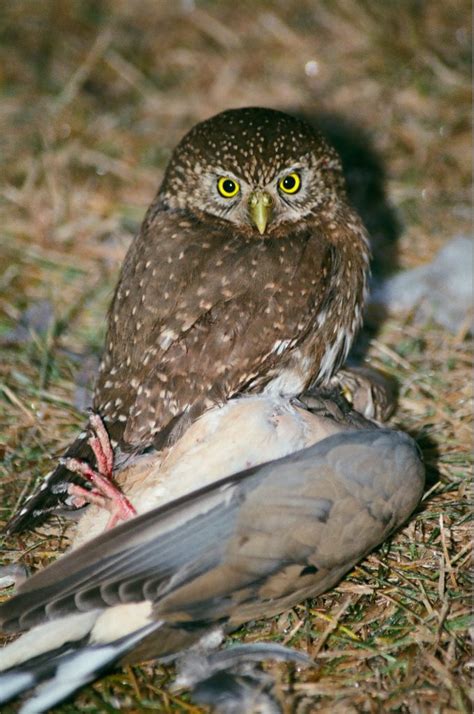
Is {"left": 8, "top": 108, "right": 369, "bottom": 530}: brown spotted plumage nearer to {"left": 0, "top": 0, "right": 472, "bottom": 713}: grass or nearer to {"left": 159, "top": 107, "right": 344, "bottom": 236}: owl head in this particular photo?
{"left": 159, "top": 107, "right": 344, "bottom": 236}: owl head

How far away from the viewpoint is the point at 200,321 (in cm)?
315

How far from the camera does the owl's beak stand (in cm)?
339

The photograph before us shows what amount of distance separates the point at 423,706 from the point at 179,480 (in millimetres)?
997

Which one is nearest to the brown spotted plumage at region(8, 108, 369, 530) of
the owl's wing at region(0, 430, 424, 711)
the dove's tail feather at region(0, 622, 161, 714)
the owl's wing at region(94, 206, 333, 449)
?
the owl's wing at region(94, 206, 333, 449)

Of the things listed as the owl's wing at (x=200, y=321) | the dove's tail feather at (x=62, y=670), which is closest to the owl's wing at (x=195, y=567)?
the dove's tail feather at (x=62, y=670)

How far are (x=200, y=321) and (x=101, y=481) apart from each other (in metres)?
0.64

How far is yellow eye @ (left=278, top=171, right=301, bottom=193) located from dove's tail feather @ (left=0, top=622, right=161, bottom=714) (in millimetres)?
1716

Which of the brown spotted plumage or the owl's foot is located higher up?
the brown spotted plumage

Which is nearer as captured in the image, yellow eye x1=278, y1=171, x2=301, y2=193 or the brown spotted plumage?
the brown spotted plumage

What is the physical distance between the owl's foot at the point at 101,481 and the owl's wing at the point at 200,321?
0.26 feet

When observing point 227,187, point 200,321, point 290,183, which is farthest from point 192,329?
point 290,183

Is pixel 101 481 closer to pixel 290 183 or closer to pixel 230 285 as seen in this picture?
pixel 230 285

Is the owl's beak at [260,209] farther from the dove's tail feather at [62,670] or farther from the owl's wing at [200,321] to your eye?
the dove's tail feather at [62,670]

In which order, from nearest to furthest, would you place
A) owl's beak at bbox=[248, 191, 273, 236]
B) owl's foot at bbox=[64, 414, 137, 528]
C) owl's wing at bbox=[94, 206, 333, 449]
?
owl's foot at bbox=[64, 414, 137, 528], owl's wing at bbox=[94, 206, 333, 449], owl's beak at bbox=[248, 191, 273, 236]
